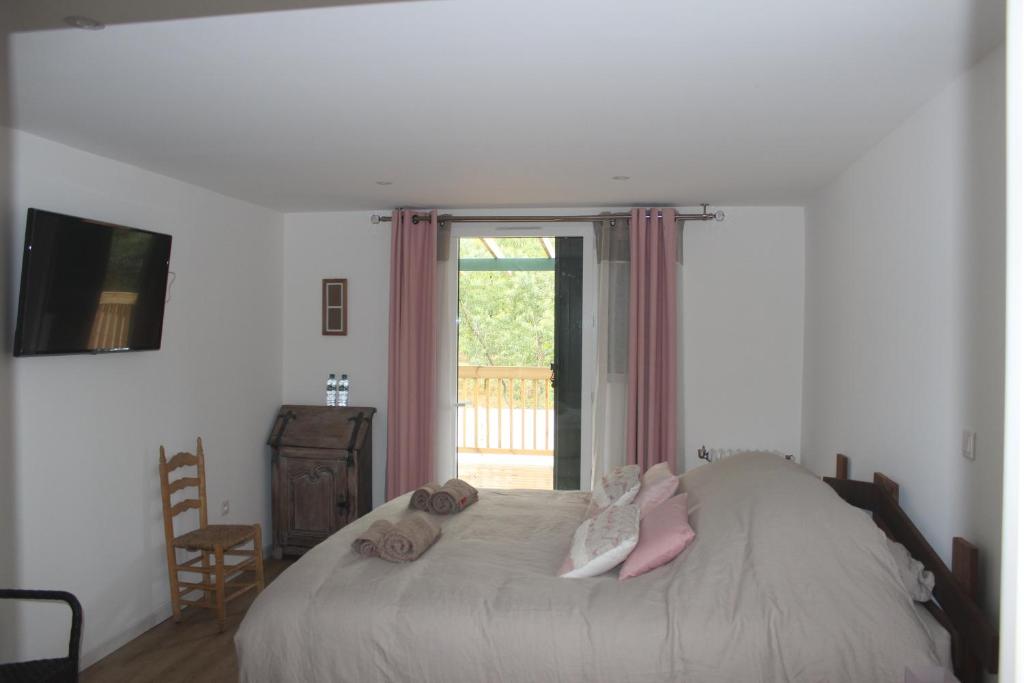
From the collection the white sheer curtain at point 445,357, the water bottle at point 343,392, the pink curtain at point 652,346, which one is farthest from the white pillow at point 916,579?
the water bottle at point 343,392

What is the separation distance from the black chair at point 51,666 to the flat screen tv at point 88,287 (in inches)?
39.9

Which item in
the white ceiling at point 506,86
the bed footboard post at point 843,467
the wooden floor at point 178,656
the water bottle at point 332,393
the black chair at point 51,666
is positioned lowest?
the wooden floor at point 178,656

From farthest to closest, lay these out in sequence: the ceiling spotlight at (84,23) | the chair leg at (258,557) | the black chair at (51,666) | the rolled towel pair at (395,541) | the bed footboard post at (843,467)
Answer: the chair leg at (258,557) < the bed footboard post at (843,467) < the rolled towel pair at (395,541) < the black chair at (51,666) < the ceiling spotlight at (84,23)

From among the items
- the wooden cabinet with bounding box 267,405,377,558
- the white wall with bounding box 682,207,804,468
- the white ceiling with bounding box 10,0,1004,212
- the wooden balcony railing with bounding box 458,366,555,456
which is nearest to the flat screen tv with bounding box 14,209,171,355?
the white ceiling with bounding box 10,0,1004,212

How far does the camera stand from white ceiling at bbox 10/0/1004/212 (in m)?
1.90

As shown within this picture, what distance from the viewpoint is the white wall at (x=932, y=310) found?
215cm

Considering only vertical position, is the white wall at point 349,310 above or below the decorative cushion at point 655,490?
above

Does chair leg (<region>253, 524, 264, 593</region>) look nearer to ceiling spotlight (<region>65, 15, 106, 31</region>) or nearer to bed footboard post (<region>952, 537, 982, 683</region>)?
ceiling spotlight (<region>65, 15, 106, 31</region>)

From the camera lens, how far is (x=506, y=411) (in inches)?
207

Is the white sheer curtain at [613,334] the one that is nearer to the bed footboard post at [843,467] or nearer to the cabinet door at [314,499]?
the bed footboard post at [843,467]

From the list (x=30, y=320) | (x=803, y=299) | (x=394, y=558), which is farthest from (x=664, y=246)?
(x=30, y=320)

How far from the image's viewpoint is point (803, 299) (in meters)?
4.68

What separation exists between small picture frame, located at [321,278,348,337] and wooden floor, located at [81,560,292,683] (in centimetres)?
199

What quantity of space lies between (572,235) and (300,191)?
1.83 meters
